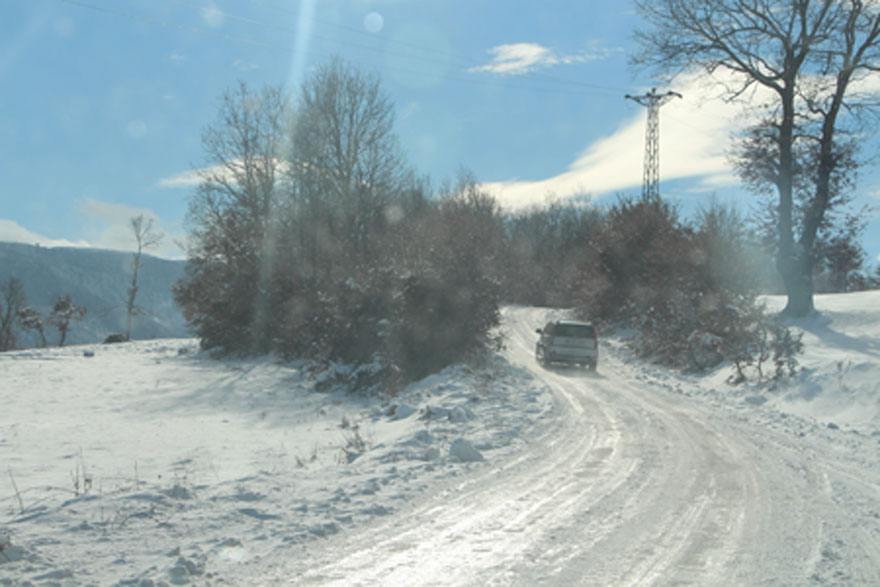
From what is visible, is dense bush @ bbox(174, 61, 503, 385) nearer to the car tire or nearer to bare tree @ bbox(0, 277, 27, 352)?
the car tire

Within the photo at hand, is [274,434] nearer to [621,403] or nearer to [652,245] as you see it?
[621,403]

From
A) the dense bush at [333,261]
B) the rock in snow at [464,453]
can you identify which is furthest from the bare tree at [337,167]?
the rock in snow at [464,453]

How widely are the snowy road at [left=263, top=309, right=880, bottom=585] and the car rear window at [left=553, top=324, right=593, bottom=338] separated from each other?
450 inches

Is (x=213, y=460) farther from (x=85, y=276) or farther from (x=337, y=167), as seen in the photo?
(x=85, y=276)

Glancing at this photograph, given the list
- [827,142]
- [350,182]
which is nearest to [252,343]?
[350,182]

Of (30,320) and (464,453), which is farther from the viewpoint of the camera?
(30,320)

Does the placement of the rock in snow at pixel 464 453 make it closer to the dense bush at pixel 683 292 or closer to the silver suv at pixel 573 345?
the dense bush at pixel 683 292

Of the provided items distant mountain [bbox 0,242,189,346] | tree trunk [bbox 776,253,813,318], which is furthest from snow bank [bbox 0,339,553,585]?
distant mountain [bbox 0,242,189,346]

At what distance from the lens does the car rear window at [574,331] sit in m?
21.5

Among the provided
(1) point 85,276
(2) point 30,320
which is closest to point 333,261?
(2) point 30,320

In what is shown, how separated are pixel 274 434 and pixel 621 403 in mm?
7684

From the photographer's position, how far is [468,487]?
6902 millimetres

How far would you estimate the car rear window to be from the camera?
70.4ft

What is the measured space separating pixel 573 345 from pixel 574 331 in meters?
0.53
